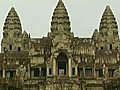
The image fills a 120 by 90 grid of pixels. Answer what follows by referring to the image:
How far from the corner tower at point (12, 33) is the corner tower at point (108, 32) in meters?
15.9

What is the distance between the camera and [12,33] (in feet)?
324

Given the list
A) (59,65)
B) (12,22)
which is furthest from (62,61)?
(12,22)

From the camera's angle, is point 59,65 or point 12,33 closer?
point 59,65

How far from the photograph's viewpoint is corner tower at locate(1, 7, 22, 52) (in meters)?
97.6

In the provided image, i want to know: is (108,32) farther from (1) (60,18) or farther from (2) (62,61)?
(2) (62,61)

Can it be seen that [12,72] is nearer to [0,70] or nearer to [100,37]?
[0,70]

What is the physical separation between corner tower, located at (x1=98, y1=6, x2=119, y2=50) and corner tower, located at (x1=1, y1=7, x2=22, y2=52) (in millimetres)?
15861

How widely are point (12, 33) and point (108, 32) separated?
18635 millimetres

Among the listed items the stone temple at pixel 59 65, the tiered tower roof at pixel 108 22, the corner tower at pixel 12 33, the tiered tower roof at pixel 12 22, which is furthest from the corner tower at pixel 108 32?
the tiered tower roof at pixel 12 22

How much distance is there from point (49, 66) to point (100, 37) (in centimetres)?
2196

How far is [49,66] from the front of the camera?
78375 mm

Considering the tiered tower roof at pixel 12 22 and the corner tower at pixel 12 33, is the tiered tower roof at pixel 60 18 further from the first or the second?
the tiered tower roof at pixel 12 22

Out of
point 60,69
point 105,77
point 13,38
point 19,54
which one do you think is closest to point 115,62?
point 105,77

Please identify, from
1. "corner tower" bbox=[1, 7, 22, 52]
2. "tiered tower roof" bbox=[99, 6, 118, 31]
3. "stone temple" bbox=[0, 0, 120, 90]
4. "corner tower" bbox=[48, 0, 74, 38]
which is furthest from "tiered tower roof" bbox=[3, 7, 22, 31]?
"tiered tower roof" bbox=[99, 6, 118, 31]
